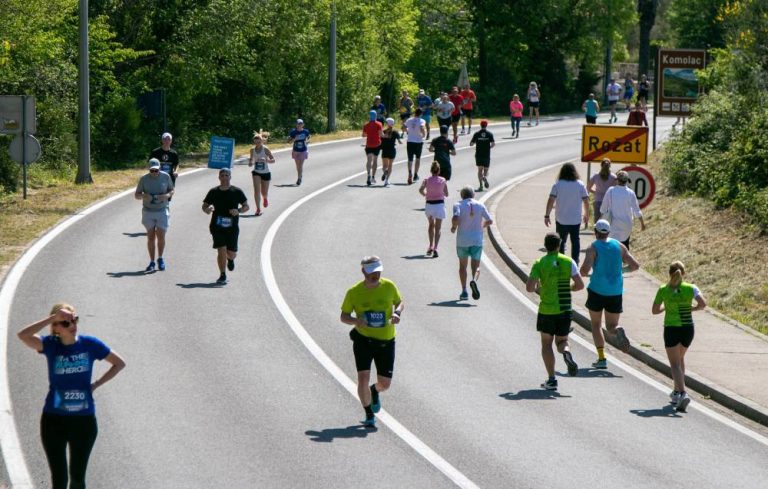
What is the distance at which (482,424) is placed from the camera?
13672 mm

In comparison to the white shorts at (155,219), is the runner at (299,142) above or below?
above

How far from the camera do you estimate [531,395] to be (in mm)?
15023

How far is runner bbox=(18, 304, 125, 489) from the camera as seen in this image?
33.7 ft

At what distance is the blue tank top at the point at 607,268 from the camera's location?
16.2 metres

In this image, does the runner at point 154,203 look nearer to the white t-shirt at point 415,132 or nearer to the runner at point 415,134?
the runner at point 415,134

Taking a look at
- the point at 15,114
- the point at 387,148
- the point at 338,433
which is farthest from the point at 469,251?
the point at 387,148

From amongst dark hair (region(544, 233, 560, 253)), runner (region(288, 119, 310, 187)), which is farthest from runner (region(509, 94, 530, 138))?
dark hair (region(544, 233, 560, 253))

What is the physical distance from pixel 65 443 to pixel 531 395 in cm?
631

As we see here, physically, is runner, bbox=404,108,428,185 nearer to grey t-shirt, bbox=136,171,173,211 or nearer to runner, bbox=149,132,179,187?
runner, bbox=149,132,179,187

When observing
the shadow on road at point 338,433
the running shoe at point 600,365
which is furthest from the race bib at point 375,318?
the running shoe at point 600,365

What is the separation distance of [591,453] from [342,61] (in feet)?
140

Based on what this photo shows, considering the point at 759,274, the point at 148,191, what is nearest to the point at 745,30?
the point at 759,274

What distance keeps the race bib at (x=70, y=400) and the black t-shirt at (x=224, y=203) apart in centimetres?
1093

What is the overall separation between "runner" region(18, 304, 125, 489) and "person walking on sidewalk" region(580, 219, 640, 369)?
7.50 metres
